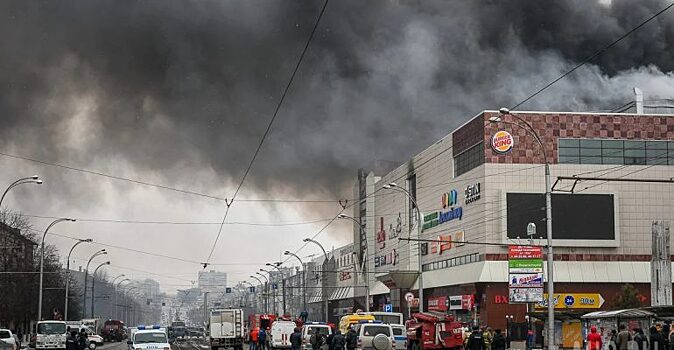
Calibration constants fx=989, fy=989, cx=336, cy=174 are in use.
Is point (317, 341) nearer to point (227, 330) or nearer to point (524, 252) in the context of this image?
point (524, 252)

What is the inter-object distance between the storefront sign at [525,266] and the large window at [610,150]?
3516 centimetres

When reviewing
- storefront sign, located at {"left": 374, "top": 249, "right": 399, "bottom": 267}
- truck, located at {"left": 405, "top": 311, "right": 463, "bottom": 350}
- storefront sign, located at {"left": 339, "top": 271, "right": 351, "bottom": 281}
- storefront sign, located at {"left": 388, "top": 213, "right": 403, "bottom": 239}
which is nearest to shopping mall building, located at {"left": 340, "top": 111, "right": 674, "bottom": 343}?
storefront sign, located at {"left": 388, "top": 213, "right": 403, "bottom": 239}

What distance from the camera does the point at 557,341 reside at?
53375 mm

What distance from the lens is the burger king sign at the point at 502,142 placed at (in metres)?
82.2

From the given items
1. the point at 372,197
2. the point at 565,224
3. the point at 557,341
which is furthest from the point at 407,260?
the point at 557,341

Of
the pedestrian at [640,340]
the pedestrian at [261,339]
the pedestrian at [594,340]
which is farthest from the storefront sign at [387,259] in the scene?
the pedestrian at [640,340]

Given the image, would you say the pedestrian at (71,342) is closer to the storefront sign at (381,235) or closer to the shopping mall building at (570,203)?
the shopping mall building at (570,203)

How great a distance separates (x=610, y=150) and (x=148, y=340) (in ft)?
160

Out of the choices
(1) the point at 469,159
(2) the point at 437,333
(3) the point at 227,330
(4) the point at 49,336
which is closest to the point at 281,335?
(3) the point at 227,330

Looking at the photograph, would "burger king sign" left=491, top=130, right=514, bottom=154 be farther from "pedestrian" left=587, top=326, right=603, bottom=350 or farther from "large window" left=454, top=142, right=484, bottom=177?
"pedestrian" left=587, top=326, right=603, bottom=350

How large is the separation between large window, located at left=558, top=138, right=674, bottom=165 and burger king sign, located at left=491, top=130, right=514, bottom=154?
4180mm

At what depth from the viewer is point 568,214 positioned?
8094 centimetres

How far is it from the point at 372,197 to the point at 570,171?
4334 cm

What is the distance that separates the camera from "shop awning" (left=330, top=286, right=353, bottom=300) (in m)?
136
